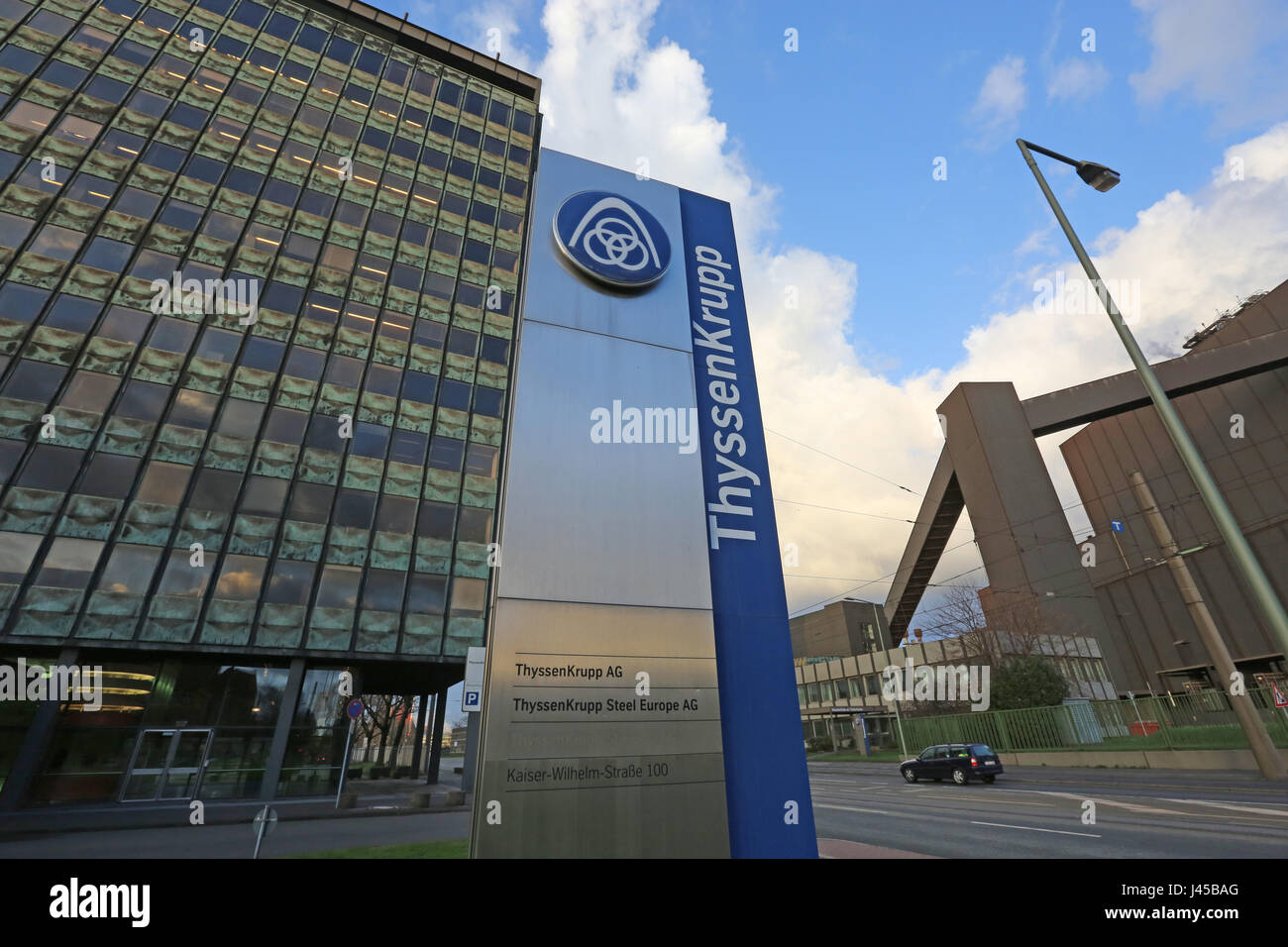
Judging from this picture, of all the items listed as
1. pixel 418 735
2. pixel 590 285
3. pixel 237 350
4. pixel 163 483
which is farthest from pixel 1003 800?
pixel 237 350

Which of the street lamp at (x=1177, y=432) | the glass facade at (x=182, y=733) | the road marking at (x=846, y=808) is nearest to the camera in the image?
the street lamp at (x=1177, y=432)

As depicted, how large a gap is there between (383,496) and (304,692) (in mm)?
8266

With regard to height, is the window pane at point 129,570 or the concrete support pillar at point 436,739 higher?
the window pane at point 129,570

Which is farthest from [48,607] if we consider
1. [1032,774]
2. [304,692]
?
[1032,774]

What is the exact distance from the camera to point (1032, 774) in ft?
77.0

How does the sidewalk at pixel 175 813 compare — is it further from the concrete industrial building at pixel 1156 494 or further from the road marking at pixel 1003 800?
the concrete industrial building at pixel 1156 494

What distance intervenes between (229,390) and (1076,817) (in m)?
31.0

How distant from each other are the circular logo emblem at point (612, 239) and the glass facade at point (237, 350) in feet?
69.1

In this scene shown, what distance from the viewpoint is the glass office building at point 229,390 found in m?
19.3

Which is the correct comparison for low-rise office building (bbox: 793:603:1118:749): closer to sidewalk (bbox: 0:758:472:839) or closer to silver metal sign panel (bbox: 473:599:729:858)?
sidewalk (bbox: 0:758:472:839)

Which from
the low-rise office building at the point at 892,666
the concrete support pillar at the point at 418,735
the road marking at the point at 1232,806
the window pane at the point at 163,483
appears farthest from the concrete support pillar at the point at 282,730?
the road marking at the point at 1232,806

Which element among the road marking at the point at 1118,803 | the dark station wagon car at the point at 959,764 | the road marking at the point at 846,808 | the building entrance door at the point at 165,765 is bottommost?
the road marking at the point at 846,808

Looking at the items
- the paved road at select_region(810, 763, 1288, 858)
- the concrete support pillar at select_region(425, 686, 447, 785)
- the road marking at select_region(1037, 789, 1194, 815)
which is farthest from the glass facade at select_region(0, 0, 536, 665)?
the road marking at select_region(1037, 789, 1194, 815)
